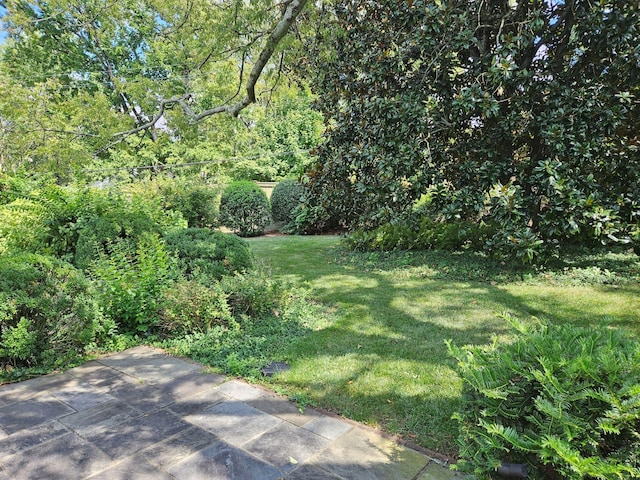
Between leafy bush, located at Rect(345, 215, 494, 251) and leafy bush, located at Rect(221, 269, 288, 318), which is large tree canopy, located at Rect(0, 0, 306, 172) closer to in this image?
leafy bush, located at Rect(221, 269, 288, 318)

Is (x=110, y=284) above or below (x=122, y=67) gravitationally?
below

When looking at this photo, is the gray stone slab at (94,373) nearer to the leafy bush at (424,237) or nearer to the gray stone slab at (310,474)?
the gray stone slab at (310,474)

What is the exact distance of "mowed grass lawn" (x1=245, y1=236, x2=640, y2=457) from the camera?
98.3 inches

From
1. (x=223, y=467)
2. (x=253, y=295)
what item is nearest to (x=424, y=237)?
(x=253, y=295)

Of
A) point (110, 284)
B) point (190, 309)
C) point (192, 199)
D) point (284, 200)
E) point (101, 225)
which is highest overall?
point (192, 199)

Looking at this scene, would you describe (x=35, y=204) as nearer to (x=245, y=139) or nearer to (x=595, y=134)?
(x=595, y=134)

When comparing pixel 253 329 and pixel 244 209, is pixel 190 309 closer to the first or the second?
pixel 253 329

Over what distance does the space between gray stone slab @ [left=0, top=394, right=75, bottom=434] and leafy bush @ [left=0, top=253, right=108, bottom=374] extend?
0.56m

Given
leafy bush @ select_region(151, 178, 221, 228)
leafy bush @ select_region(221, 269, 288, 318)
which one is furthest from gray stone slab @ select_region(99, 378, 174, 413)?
leafy bush @ select_region(151, 178, 221, 228)

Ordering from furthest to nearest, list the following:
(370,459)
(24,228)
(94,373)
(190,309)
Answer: (24,228) → (190,309) → (94,373) → (370,459)

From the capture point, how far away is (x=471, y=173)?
16.2 ft

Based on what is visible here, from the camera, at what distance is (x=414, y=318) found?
13.3 feet

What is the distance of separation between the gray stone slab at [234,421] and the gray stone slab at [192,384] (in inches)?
10.4

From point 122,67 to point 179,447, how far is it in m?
19.0
